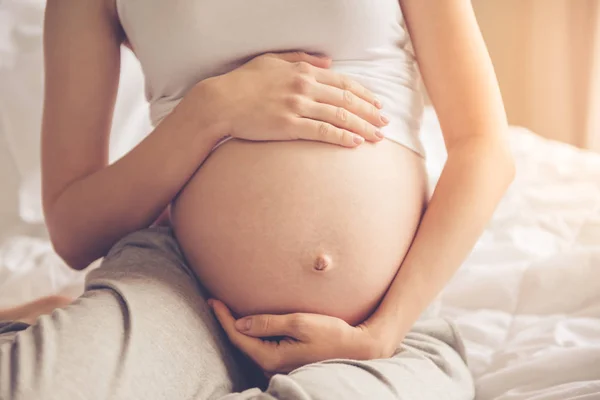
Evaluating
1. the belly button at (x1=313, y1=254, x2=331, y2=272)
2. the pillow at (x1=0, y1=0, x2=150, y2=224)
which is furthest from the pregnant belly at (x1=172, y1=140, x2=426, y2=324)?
the pillow at (x1=0, y1=0, x2=150, y2=224)

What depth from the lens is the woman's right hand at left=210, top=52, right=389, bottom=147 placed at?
0.70m

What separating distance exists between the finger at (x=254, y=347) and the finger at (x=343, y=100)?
254 mm

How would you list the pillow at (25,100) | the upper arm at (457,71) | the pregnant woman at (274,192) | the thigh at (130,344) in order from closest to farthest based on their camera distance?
the thigh at (130,344), the pregnant woman at (274,192), the upper arm at (457,71), the pillow at (25,100)

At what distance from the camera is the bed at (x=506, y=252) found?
28.4 inches

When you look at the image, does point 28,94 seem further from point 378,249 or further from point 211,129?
point 378,249

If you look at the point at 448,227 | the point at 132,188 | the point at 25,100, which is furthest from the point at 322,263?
the point at 25,100

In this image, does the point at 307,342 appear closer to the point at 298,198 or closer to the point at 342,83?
the point at 298,198

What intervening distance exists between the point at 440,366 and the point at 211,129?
13.8 inches

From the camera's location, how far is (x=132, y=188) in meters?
0.76

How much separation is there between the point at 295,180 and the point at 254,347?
0.18m

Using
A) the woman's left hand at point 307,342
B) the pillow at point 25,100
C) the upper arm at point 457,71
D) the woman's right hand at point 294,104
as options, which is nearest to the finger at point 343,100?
the woman's right hand at point 294,104

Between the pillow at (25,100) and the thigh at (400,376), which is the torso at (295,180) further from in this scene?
the pillow at (25,100)

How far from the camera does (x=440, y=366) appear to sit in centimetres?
69

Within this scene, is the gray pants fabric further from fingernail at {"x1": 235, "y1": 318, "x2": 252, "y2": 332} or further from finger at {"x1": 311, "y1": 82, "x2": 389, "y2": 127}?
finger at {"x1": 311, "y1": 82, "x2": 389, "y2": 127}
